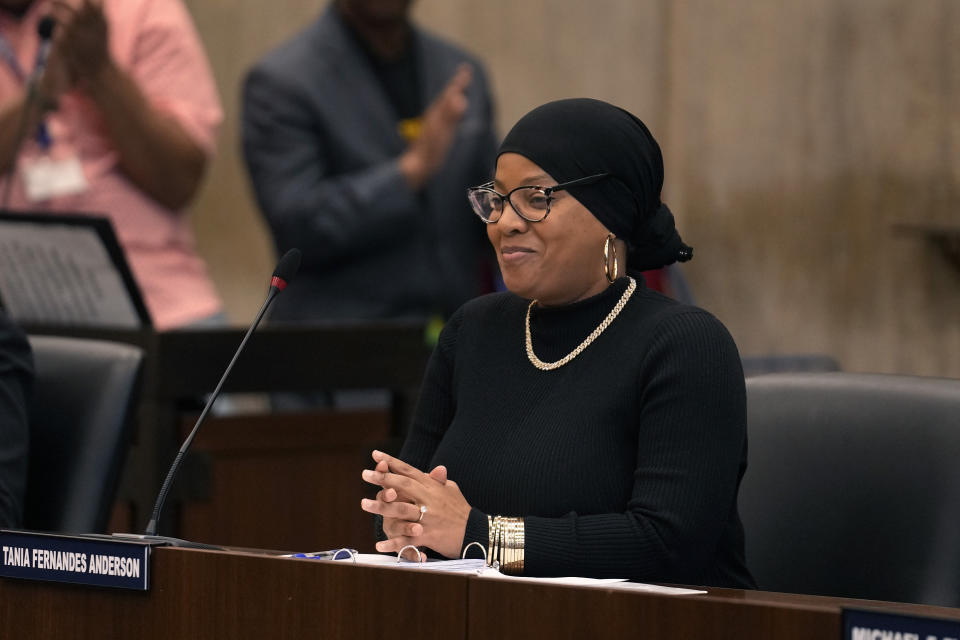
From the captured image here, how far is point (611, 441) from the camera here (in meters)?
1.71

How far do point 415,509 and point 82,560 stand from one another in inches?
14.1

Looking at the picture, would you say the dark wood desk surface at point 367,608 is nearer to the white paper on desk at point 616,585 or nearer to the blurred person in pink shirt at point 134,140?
the white paper on desk at point 616,585

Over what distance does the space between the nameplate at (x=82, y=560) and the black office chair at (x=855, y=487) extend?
2.77 feet

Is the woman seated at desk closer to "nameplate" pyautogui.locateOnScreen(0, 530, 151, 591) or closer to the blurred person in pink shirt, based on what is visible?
"nameplate" pyautogui.locateOnScreen(0, 530, 151, 591)

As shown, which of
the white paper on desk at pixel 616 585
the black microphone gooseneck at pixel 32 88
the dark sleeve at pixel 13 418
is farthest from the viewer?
the black microphone gooseneck at pixel 32 88

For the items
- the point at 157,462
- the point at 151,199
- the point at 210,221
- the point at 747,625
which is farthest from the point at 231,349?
the point at 210,221

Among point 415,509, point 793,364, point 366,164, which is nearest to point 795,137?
point 793,364

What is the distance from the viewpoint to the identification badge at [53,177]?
3.40 meters

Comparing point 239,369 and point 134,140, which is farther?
point 134,140

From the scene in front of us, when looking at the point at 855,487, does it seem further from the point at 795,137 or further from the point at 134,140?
the point at 795,137

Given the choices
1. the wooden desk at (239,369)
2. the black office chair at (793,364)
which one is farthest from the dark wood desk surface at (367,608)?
the black office chair at (793,364)

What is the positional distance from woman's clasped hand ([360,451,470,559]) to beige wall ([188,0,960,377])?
11.0ft

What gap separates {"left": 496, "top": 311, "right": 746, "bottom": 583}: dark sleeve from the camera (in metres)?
1.60

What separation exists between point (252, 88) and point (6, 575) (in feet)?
7.60
